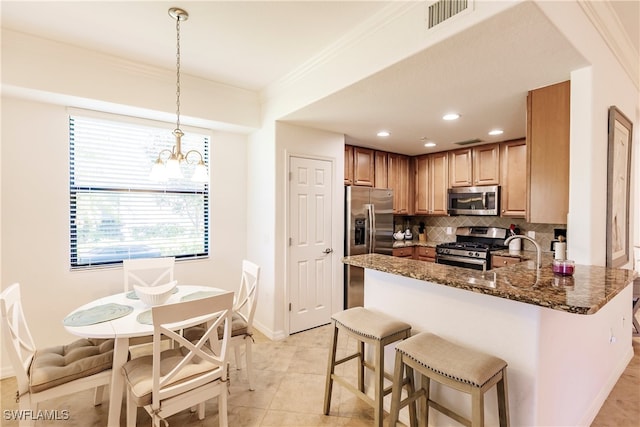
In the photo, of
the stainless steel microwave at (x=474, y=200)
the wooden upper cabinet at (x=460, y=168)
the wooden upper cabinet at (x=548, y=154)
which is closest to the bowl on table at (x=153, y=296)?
the wooden upper cabinet at (x=548, y=154)

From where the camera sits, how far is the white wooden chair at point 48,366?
5.26 ft

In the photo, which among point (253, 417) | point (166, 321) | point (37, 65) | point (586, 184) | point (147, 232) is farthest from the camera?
point (147, 232)

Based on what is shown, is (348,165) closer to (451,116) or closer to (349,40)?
(451,116)

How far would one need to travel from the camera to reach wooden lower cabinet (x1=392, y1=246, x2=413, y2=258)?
4493mm

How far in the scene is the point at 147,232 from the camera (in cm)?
315

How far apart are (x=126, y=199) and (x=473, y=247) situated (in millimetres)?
4240

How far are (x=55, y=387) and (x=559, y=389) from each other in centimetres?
282

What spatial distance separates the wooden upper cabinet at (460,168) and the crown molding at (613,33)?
1844 millimetres

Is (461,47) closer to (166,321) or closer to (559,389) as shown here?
(559,389)

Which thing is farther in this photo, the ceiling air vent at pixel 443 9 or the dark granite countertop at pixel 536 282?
the ceiling air vent at pixel 443 9

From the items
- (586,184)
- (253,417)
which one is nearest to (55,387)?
(253,417)

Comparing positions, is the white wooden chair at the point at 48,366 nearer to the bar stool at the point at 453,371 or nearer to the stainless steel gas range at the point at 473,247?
the bar stool at the point at 453,371

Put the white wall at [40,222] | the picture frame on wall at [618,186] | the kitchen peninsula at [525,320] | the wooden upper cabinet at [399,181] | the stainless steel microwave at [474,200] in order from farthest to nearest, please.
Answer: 1. the wooden upper cabinet at [399,181]
2. the stainless steel microwave at [474,200]
3. the white wall at [40,222]
4. the picture frame on wall at [618,186]
5. the kitchen peninsula at [525,320]

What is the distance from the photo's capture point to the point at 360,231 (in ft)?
12.8
